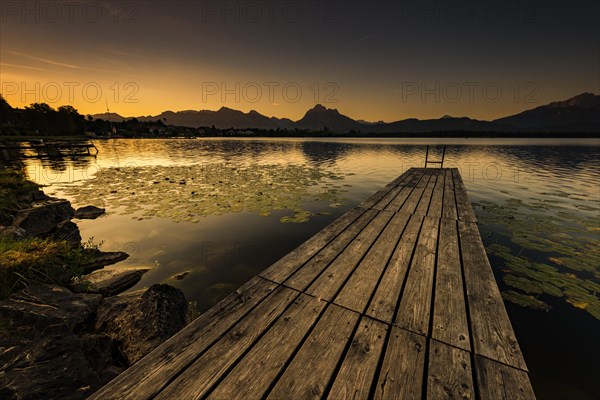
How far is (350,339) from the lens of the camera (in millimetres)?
2598

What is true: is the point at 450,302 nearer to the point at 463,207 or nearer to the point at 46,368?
the point at 46,368

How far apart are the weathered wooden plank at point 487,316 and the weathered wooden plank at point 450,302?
0.10 m

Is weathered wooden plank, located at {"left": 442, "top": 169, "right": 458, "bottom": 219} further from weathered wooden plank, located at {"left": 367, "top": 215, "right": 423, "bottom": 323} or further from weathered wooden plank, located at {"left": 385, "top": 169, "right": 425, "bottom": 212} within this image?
weathered wooden plank, located at {"left": 367, "top": 215, "right": 423, "bottom": 323}

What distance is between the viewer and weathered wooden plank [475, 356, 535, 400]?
2.02 m

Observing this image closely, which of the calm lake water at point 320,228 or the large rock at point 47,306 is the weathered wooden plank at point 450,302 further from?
the large rock at point 47,306

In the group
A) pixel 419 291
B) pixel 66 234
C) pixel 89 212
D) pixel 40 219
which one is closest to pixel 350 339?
pixel 419 291

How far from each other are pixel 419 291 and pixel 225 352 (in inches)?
108

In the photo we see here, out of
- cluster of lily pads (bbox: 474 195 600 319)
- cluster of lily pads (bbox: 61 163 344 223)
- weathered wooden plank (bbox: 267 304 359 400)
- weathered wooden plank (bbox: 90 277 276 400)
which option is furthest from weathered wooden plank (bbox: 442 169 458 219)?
weathered wooden plank (bbox: 90 277 276 400)

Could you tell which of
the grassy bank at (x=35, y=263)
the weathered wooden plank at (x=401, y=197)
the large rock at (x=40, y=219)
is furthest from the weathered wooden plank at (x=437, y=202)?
the large rock at (x=40, y=219)

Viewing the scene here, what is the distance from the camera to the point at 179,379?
83.9 inches

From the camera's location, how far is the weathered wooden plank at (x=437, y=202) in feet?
23.6

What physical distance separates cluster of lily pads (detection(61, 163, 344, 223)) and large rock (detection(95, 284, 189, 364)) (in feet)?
17.5

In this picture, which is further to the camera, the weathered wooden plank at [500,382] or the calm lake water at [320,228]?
the calm lake water at [320,228]

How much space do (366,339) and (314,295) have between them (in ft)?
3.07
